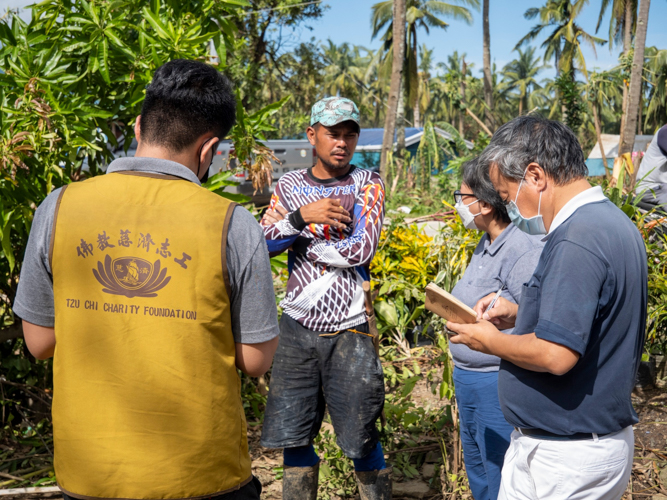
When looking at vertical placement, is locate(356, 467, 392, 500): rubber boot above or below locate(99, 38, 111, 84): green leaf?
below

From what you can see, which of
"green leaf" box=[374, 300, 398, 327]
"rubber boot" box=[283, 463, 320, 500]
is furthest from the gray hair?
"green leaf" box=[374, 300, 398, 327]

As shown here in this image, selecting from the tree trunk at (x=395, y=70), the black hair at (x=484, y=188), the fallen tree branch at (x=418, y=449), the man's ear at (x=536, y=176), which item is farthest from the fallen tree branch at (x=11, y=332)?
the tree trunk at (x=395, y=70)

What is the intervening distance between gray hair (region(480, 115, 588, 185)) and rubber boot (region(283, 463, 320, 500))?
1695mm

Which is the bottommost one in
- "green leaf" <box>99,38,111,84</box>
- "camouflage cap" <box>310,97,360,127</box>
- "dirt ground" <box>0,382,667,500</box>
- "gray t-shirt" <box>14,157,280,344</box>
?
"dirt ground" <box>0,382,667,500</box>

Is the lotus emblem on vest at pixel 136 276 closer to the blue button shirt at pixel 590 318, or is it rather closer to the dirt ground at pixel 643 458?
the blue button shirt at pixel 590 318

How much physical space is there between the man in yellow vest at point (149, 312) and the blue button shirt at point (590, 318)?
0.81m

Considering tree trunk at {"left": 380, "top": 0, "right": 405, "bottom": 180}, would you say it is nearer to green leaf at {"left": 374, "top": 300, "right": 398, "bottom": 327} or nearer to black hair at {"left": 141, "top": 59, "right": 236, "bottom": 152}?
green leaf at {"left": 374, "top": 300, "right": 398, "bottom": 327}

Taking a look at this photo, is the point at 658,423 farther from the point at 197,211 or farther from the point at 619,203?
the point at 197,211

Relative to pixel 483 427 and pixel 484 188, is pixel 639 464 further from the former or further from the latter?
pixel 484 188

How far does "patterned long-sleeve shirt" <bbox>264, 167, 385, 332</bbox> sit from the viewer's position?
2.73m

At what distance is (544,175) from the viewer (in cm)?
186

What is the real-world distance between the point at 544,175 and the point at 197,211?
107cm

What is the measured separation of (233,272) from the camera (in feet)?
5.16

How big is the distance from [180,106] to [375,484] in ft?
6.50
